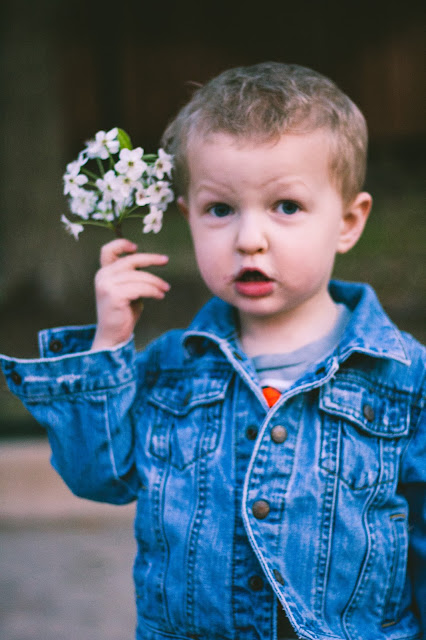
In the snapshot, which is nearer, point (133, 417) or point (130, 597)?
point (133, 417)

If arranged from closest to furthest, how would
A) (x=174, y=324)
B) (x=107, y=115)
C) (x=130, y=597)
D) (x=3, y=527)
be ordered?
(x=130, y=597)
(x=3, y=527)
(x=174, y=324)
(x=107, y=115)

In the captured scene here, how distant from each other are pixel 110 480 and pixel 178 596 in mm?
284

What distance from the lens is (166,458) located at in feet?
5.39

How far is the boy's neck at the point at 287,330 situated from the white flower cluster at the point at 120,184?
0.31 m

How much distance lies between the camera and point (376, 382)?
1.60 metres

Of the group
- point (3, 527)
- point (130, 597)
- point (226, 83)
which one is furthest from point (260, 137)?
point (3, 527)

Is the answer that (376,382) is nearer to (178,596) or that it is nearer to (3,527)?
(178,596)

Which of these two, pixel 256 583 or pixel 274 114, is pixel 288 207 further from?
pixel 256 583

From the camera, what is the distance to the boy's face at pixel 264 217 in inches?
59.5

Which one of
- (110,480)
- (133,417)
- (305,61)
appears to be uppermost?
(305,61)

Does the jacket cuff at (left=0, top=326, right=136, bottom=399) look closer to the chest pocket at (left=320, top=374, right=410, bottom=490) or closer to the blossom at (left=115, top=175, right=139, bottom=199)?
the blossom at (left=115, top=175, right=139, bottom=199)

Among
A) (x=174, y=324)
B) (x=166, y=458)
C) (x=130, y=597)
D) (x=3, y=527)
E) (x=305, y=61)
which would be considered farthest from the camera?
(x=305, y=61)

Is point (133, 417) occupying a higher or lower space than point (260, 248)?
lower

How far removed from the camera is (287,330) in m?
1.69
